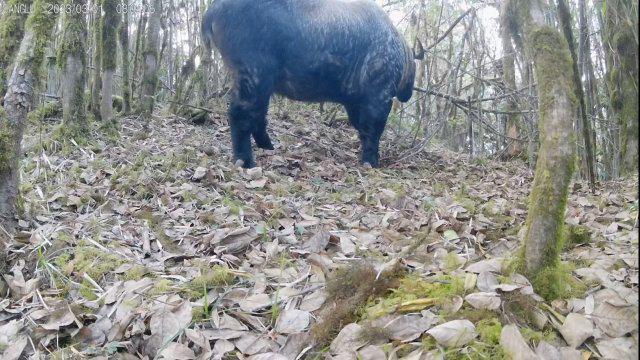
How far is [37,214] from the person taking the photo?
11.1 feet

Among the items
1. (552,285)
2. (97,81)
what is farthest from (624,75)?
(97,81)

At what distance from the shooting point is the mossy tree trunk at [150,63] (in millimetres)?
6438

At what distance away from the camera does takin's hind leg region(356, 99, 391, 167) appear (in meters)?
6.40

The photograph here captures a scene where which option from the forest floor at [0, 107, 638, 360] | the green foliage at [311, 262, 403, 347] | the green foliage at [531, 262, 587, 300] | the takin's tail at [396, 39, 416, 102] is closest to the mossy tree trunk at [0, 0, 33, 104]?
the forest floor at [0, 107, 638, 360]

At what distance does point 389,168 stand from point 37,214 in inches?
155

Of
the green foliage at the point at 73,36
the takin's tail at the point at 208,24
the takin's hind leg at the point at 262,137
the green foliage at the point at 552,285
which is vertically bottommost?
the green foliage at the point at 552,285

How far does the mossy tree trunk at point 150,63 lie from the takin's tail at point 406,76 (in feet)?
9.50

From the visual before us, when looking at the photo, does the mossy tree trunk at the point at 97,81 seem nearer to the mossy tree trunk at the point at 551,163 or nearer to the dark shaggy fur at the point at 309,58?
the dark shaggy fur at the point at 309,58

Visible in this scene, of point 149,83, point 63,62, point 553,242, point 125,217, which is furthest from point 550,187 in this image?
point 149,83

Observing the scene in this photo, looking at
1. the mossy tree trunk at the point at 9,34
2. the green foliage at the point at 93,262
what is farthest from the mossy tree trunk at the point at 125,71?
the green foliage at the point at 93,262

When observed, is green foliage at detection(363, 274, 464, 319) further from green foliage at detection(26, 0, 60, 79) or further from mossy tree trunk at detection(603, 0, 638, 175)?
mossy tree trunk at detection(603, 0, 638, 175)

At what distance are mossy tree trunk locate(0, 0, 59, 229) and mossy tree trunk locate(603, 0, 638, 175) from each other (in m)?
4.65

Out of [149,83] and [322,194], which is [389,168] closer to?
[322,194]

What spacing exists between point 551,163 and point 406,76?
16.5 feet
